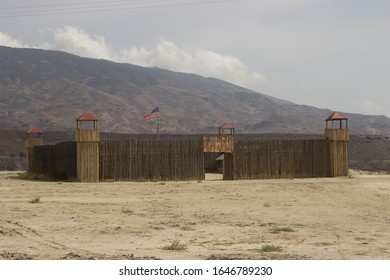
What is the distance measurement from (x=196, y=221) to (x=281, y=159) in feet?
63.8

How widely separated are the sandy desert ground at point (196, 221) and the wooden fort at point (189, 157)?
384 cm

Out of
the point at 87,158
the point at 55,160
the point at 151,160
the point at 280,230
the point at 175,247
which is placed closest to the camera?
the point at 175,247

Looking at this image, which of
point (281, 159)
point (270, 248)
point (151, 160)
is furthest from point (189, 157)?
point (270, 248)

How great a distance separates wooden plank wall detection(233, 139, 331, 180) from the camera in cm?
3541

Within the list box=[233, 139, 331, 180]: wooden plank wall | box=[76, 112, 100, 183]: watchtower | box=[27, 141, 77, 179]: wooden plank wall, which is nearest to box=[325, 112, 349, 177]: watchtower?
box=[233, 139, 331, 180]: wooden plank wall

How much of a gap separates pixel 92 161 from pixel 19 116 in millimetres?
135301

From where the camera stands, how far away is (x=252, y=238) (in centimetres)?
1373

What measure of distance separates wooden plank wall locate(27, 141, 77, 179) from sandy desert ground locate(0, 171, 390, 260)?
18.1 ft

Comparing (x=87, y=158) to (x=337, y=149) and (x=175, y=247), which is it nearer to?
(x=337, y=149)

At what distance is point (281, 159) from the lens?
118 ft

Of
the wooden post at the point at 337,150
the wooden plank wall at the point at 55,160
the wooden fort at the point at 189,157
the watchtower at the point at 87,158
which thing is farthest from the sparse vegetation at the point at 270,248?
the wooden post at the point at 337,150

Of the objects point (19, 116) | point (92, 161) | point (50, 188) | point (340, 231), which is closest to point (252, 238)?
point (340, 231)

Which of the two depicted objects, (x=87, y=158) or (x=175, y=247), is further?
(x=87, y=158)
